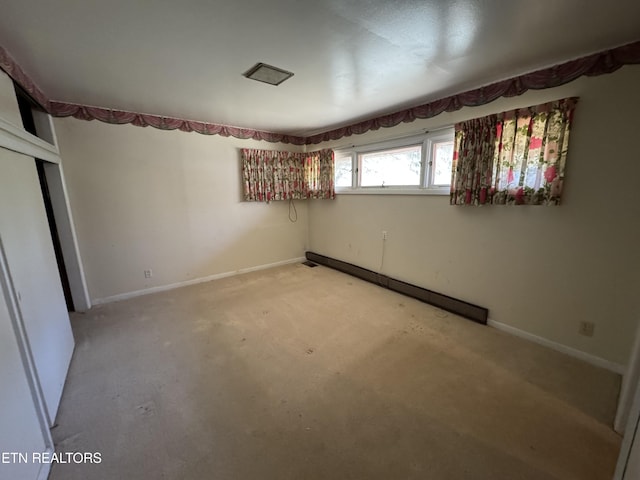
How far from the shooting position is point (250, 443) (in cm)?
140

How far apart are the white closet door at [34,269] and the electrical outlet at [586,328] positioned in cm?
369

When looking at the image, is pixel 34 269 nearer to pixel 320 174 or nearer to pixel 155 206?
pixel 155 206

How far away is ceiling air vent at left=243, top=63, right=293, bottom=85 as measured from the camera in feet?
6.44

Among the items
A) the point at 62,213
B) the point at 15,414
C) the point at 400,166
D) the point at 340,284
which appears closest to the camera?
the point at 15,414

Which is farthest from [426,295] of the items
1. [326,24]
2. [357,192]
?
[326,24]

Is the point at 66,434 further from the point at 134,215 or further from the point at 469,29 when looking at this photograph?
the point at 469,29

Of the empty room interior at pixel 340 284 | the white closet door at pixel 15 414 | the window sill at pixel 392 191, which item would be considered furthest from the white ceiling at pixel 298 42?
the white closet door at pixel 15 414

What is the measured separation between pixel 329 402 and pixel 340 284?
206 cm

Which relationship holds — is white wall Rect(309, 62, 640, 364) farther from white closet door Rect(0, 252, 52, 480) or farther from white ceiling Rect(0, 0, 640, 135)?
white closet door Rect(0, 252, 52, 480)

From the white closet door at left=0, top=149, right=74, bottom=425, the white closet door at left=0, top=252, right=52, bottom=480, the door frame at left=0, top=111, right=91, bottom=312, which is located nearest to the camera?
the white closet door at left=0, top=252, right=52, bottom=480

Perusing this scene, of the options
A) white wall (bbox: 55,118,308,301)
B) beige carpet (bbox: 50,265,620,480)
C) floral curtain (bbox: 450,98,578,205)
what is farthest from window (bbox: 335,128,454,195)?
beige carpet (bbox: 50,265,620,480)

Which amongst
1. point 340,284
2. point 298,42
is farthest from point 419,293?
point 298,42

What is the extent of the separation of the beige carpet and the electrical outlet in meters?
0.23

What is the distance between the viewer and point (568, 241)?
2035 mm
